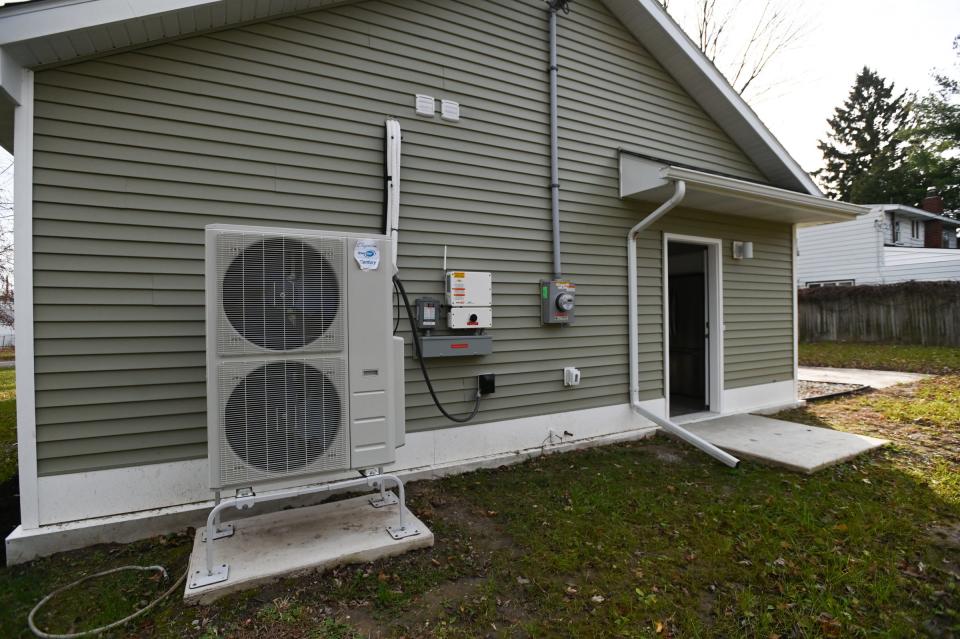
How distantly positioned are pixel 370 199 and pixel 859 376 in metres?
8.81

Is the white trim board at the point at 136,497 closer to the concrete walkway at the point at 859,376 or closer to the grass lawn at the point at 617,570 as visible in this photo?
the grass lawn at the point at 617,570

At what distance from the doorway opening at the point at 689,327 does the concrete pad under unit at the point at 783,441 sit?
2.02 feet

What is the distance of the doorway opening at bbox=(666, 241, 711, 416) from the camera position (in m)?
5.63

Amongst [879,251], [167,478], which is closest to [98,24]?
[167,478]

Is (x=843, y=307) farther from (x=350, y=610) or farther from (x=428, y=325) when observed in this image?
(x=350, y=610)

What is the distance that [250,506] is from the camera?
2.54m

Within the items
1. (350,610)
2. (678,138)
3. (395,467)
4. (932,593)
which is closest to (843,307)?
(678,138)

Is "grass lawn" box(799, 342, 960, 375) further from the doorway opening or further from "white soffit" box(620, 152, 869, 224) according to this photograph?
"white soffit" box(620, 152, 869, 224)

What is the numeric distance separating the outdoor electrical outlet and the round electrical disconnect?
0.85m

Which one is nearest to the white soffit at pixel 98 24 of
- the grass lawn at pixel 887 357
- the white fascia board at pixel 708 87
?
the white fascia board at pixel 708 87

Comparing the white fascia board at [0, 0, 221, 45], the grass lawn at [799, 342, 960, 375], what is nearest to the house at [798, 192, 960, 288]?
the grass lawn at [799, 342, 960, 375]

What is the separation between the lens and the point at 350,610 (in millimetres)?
2088

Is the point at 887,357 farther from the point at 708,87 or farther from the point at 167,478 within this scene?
the point at 167,478

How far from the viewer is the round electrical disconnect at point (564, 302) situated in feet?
13.5
